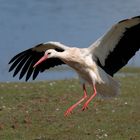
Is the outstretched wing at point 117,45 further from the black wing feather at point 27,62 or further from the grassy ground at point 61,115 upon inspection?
the black wing feather at point 27,62

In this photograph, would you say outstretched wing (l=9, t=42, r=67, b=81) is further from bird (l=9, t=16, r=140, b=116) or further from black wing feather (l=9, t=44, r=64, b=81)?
bird (l=9, t=16, r=140, b=116)

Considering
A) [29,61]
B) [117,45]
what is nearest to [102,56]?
[117,45]

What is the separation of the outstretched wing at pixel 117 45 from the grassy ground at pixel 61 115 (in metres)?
1.01

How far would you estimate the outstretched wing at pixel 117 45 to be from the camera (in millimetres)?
11344

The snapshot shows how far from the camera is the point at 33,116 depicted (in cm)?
1317

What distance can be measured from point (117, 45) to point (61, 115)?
2038 mm

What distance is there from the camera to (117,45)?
38.9ft

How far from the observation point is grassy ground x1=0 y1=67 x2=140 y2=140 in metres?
11.7

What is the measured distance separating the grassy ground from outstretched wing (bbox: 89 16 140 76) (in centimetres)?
101

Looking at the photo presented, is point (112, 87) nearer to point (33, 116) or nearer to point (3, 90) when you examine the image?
point (33, 116)

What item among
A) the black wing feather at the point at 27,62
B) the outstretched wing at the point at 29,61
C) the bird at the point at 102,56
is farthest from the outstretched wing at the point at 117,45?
the black wing feather at the point at 27,62

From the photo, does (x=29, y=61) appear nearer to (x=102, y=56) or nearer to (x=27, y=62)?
(x=27, y=62)

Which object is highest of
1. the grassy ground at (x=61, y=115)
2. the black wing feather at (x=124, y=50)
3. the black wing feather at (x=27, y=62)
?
the black wing feather at (x=124, y=50)

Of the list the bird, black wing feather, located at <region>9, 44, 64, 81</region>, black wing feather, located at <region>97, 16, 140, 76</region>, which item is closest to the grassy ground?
the bird
